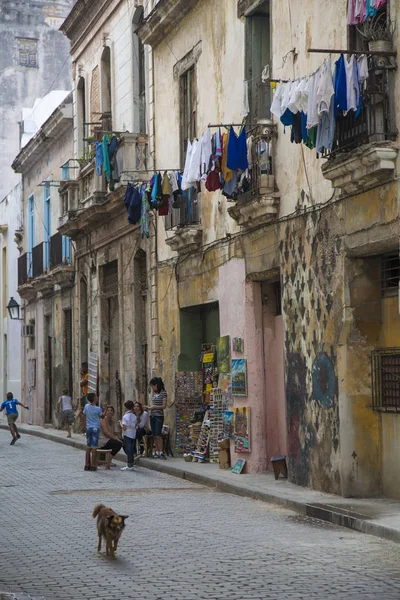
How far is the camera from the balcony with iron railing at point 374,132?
1230 cm

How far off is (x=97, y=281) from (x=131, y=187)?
21.9 ft

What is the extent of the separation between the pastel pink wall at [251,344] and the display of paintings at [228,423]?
0.20 meters

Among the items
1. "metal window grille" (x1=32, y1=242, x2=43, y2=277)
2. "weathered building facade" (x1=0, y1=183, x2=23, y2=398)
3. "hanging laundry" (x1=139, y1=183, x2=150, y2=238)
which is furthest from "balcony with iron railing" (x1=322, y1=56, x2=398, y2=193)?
"weathered building facade" (x1=0, y1=183, x2=23, y2=398)

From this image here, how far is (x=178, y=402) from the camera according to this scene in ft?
67.6

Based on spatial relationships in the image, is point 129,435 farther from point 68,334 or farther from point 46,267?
point 46,267

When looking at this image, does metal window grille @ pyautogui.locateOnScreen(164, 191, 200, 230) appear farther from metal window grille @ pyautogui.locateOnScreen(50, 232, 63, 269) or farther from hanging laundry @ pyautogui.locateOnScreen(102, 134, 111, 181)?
metal window grille @ pyautogui.locateOnScreen(50, 232, 63, 269)

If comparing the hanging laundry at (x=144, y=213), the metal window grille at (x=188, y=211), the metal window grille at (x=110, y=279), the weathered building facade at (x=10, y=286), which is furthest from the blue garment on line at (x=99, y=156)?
the weathered building facade at (x=10, y=286)

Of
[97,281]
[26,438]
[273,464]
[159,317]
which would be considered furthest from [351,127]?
[26,438]

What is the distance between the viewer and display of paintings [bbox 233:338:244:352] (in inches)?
685

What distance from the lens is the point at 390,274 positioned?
1354 centimetres

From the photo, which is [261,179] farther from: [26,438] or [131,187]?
[26,438]

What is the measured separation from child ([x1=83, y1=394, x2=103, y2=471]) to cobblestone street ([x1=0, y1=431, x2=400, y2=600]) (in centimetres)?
337

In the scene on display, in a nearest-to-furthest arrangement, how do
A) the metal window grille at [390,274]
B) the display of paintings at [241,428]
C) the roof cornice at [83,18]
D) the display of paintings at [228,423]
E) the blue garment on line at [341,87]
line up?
the blue garment on line at [341,87], the metal window grille at [390,274], the display of paintings at [241,428], the display of paintings at [228,423], the roof cornice at [83,18]

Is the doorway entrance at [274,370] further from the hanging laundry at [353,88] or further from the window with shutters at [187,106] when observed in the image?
the hanging laundry at [353,88]
